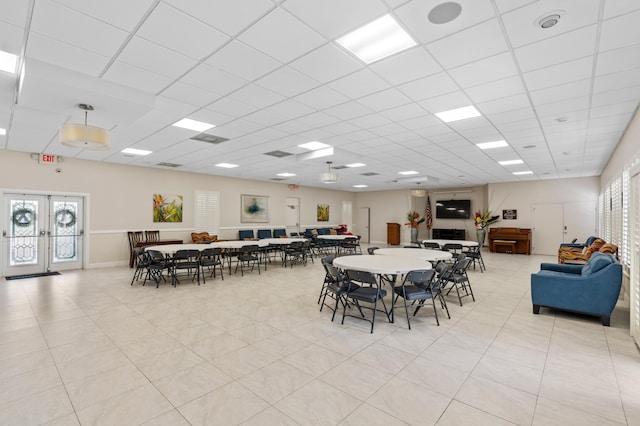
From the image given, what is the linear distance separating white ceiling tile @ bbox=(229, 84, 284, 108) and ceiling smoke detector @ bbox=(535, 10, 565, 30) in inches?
111

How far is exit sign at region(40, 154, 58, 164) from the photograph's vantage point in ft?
24.9

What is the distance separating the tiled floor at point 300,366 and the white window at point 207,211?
565cm

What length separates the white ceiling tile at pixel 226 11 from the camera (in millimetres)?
2316

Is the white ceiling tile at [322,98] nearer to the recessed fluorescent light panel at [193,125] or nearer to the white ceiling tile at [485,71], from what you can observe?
the white ceiling tile at [485,71]

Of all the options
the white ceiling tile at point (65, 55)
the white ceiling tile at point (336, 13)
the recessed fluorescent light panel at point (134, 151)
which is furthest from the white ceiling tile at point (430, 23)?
the recessed fluorescent light panel at point (134, 151)

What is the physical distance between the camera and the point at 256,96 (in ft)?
13.4

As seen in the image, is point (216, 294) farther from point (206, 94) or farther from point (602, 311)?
point (602, 311)

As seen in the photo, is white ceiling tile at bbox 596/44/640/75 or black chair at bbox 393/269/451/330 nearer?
white ceiling tile at bbox 596/44/640/75

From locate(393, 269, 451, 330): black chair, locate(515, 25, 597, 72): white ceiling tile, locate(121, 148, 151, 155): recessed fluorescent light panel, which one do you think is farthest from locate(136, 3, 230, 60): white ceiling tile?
locate(121, 148, 151, 155): recessed fluorescent light panel

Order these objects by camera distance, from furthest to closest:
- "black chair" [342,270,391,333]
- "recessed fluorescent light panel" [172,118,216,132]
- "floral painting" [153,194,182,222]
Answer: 1. "floral painting" [153,194,182,222]
2. "recessed fluorescent light panel" [172,118,216,132]
3. "black chair" [342,270,391,333]

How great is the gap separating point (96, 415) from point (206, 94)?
11.6 feet

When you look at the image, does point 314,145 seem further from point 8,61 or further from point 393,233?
point 393,233

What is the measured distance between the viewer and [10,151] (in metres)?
7.24

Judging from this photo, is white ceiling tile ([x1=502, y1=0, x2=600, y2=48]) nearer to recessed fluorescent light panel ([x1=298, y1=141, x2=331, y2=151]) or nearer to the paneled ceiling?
the paneled ceiling
